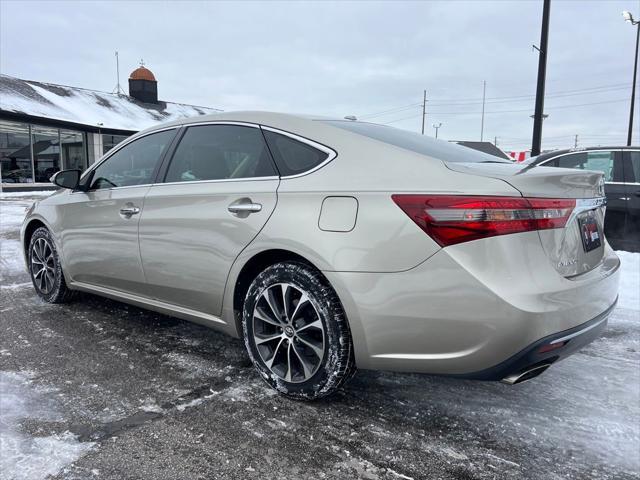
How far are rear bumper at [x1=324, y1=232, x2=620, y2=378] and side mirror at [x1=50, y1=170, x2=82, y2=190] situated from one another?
270 cm

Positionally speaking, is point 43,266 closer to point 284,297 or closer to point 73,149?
point 284,297

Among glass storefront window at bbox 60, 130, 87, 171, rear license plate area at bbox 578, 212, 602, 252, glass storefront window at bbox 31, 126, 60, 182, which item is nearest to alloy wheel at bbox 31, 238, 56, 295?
rear license plate area at bbox 578, 212, 602, 252

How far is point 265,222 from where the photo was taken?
8.56ft

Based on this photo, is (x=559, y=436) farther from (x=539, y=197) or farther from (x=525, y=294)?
(x=539, y=197)

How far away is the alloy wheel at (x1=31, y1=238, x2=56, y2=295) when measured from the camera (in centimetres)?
432

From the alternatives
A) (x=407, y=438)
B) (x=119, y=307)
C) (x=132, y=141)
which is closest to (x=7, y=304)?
(x=119, y=307)

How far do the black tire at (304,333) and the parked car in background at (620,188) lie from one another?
481 cm

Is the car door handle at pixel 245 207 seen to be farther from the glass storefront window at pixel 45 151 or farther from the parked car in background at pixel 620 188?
the glass storefront window at pixel 45 151

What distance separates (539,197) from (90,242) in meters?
3.14

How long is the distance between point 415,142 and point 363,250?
0.89 metres

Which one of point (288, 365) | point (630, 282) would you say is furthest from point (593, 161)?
point (288, 365)

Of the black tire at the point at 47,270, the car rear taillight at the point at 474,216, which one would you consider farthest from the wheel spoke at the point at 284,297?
the black tire at the point at 47,270

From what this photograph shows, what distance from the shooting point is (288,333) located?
8.50ft

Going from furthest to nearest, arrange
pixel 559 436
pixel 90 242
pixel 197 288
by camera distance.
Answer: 1. pixel 90 242
2. pixel 197 288
3. pixel 559 436
